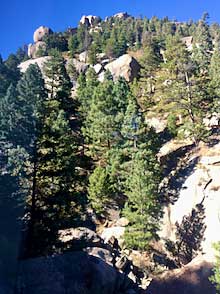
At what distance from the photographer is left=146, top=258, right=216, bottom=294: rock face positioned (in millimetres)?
22703

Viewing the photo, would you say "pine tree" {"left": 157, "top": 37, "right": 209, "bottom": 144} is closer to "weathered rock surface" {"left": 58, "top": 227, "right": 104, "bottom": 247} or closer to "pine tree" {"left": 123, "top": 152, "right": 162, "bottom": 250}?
"pine tree" {"left": 123, "top": 152, "right": 162, "bottom": 250}

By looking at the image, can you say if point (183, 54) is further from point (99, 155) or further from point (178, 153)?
point (99, 155)

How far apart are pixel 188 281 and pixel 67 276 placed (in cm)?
1130

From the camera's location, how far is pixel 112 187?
27875mm

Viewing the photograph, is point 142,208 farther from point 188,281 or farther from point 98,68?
point 98,68

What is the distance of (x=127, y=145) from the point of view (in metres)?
28.2

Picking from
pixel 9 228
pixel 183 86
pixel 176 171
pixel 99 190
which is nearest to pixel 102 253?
pixel 9 228

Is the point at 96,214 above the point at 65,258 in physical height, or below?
above

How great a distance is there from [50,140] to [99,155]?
16.2 meters

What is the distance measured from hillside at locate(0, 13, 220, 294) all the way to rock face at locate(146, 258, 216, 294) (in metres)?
0.07

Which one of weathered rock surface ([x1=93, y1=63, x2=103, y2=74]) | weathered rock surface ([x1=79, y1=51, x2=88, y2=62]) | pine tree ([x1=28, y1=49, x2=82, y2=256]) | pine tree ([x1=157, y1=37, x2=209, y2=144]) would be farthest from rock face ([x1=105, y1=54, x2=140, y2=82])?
pine tree ([x1=28, y1=49, x2=82, y2=256])

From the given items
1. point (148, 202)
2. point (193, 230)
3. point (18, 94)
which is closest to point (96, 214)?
point (148, 202)

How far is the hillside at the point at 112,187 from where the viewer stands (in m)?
15.0

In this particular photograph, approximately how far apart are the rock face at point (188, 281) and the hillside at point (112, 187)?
0.07 m
